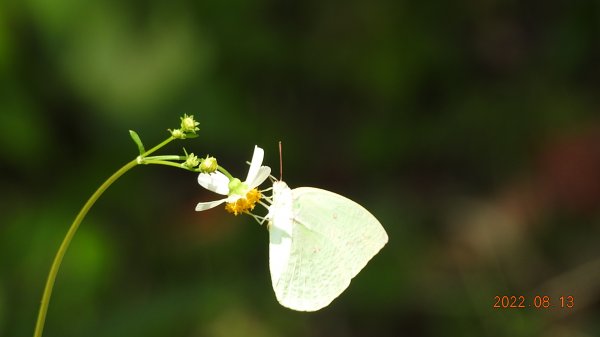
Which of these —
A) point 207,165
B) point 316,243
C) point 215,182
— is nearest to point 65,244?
point 207,165

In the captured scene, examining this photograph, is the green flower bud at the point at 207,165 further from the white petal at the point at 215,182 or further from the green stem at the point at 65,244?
the green stem at the point at 65,244

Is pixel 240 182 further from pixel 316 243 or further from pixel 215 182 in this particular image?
pixel 316 243

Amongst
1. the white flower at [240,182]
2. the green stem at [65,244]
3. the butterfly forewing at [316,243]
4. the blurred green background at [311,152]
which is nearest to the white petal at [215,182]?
the white flower at [240,182]

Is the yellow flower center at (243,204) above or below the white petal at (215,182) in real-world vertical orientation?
below

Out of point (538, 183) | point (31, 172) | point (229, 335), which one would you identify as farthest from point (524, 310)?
point (31, 172)

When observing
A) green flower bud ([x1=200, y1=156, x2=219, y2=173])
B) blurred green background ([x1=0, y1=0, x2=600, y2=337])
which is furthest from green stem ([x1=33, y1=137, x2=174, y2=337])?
blurred green background ([x1=0, y1=0, x2=600, y2=337])
